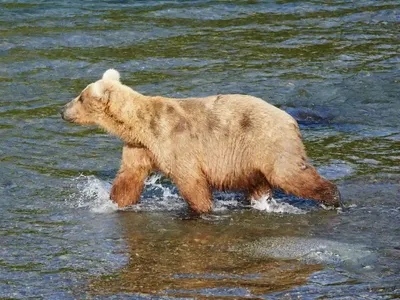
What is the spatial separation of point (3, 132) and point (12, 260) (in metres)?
3.75

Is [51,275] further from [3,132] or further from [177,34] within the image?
[177,34]

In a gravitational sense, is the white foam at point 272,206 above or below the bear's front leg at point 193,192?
below

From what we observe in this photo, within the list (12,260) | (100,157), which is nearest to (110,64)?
(100,157)

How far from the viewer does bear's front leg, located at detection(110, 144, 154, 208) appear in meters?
8.80

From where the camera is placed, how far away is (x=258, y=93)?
40.2 ft

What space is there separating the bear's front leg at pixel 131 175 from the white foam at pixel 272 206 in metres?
1.04

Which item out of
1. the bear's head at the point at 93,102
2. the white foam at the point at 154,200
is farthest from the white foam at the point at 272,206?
the bear's head at the point at 93,102

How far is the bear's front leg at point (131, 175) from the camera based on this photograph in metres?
8.80

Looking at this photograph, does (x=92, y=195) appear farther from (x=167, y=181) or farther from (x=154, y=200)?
(x=167, y=181)

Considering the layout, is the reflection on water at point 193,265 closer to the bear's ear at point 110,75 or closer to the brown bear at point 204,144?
the brown bear at point 204,144

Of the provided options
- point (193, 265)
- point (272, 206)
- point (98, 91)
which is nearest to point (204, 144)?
point (272, 206)

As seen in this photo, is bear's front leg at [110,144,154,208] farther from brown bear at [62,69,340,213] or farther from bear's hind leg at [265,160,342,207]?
bear's hind leg at [265,160,342,207]

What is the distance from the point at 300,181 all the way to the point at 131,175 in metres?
1.60

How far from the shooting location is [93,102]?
29.1 ft
